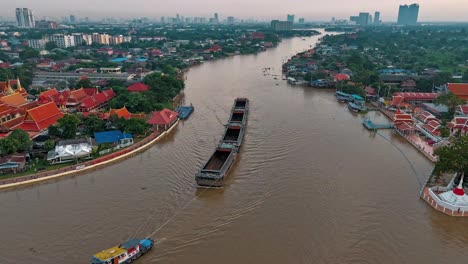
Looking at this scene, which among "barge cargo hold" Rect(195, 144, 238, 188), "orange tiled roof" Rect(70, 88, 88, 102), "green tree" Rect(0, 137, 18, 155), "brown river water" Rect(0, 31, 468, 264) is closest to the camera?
"brown river water" Rect(0, 31, 468, 264)

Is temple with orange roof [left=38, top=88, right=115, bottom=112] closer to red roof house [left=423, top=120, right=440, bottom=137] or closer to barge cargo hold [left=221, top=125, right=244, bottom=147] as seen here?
barge cargo hold [left=221, top=125, right=244, bottom=147]

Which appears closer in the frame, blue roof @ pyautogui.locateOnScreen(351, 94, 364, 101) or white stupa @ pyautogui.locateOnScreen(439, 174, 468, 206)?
white stupa @ pyautogui.locateOnScreen(439, 174, 468, 206)

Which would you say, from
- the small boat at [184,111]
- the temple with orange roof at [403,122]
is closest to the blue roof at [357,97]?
the temple with orange roof at [403,122]

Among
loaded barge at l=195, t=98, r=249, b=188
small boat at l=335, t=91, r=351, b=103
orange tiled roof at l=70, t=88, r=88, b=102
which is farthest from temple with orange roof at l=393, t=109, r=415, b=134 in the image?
orange tiled roof at l=70, t=88, r=88, b=102

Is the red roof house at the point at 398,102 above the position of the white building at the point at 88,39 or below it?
below

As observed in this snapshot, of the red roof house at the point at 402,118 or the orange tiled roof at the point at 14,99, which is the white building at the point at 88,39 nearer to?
the orange tiled roof at the point at 14,99

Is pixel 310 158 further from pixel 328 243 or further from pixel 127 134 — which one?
pixel 127 134

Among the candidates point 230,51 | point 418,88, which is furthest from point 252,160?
point 230,51
